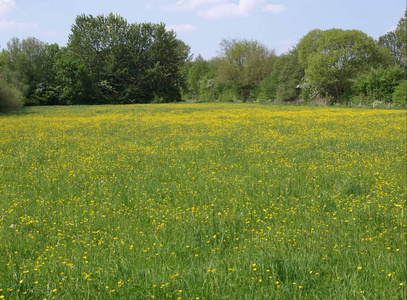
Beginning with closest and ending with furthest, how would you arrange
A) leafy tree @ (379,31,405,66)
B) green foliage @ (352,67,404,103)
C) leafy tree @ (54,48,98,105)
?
1. green foliage @ (352,67,404,103)
2. leafy tree @ (54,48,98,105)
3. leafy tree @ (379,31,405,66)

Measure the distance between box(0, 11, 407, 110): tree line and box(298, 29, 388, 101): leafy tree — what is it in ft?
0.38

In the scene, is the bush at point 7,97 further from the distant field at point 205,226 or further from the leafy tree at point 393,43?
the leafy tree at point 393,43

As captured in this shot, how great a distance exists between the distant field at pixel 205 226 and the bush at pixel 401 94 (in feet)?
87.5

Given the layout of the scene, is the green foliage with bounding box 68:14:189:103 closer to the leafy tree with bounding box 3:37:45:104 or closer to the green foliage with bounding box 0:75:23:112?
the leafy tree with bounding box 3:37:45:104

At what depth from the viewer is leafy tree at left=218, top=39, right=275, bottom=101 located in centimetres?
6353

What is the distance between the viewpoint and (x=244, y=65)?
2530 inches

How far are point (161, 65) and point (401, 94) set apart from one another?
1595 inches

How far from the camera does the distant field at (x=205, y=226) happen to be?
323 cm

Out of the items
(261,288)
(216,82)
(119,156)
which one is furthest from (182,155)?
(216,82)

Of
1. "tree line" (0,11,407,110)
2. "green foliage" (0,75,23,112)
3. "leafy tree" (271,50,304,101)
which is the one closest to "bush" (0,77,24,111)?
"green foliage" (0,75,23,112)

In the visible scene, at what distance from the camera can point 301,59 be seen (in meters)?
52.2

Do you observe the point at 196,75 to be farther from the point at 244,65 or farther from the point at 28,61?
the point at 28,61

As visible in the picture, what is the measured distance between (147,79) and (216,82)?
14423mm

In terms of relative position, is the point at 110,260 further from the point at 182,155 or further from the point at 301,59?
the point at 301,59
